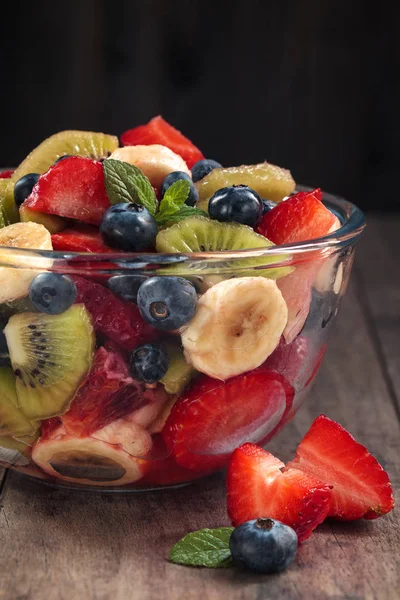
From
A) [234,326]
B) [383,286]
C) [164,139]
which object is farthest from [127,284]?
[383,286]

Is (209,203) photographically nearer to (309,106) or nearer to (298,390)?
(298,390)

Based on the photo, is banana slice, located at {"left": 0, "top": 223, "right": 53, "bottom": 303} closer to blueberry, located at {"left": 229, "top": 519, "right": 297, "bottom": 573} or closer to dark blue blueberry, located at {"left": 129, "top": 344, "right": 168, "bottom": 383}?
dark blue blueberry, located at {"left": 129, "top": 344, "right": 168, "bottom": 383}

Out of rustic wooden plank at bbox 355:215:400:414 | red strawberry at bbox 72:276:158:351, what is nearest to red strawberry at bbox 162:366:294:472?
red strawberry at bbox 72:276:158:351

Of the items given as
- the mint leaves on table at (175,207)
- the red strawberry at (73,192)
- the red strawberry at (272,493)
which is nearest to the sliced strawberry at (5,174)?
the red strawberry at (73,192)

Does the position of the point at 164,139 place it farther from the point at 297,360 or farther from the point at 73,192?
the point at 297,360

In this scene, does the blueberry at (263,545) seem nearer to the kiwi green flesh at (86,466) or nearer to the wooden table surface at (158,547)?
the wooden table surface at (158,547)

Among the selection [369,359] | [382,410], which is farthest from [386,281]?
[382,410]
